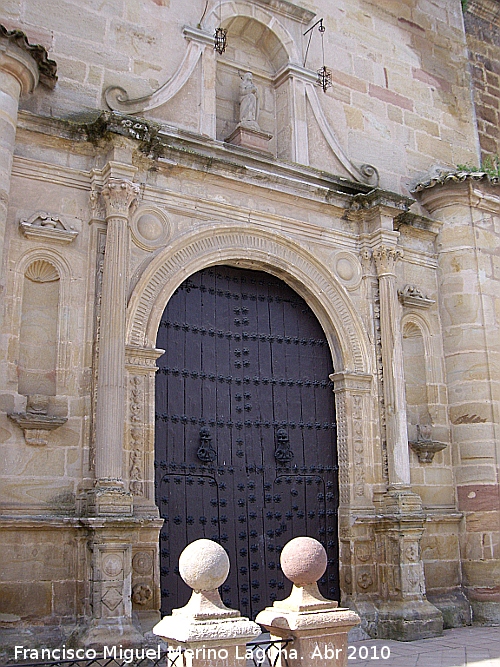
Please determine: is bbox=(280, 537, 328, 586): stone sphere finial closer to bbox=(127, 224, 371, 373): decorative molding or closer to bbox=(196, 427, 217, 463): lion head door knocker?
bbox=(196, 427, 217, 463): lion head door knocker

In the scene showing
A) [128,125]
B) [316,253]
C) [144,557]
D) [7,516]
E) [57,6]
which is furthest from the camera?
[316,253]

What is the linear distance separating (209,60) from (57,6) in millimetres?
1680

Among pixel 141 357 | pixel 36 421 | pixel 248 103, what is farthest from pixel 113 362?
pixel 248 103

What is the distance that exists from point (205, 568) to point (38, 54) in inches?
189

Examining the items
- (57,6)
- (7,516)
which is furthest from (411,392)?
(57,6)

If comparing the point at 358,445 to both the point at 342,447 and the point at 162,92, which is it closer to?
the point at 342,447

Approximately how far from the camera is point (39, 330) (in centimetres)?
658

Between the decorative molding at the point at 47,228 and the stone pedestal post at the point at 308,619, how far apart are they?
3546mm

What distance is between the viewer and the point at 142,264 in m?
7.14

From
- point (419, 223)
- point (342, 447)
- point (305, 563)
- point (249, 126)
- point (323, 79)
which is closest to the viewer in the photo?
point (305, 563)

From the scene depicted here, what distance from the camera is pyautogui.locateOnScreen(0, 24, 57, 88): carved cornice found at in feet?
20.9

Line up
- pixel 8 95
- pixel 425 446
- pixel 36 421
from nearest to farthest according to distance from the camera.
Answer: pixel 36 421 → pixel 8 95 → pixel 425 446

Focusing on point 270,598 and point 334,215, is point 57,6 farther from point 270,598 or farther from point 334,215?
point 270,598

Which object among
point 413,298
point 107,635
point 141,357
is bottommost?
point 107,635
